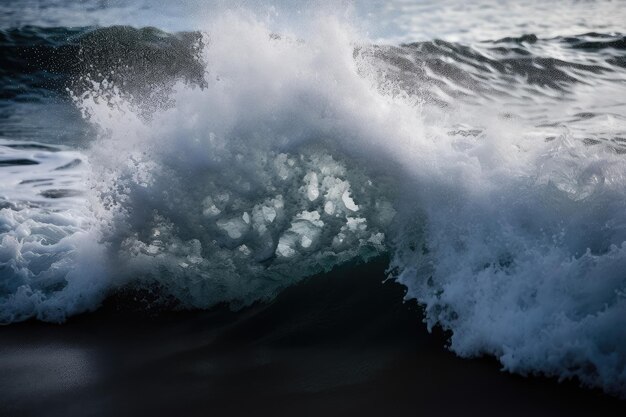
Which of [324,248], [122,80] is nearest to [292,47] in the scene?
[324,248]

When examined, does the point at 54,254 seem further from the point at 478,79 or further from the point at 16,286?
the point at 478,79

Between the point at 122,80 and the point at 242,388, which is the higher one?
the point at 122,80

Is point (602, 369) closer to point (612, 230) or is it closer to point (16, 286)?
point (612, 230)

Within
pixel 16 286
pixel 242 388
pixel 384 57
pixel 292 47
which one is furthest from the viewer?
pixel 384 57

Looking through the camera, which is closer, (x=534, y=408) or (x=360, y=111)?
(x=534, y=408)

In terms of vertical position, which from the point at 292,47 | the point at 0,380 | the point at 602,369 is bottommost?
the point at 0,380

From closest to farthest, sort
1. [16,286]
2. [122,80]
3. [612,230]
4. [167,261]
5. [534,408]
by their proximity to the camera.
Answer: [534,408], [612,230], [167,261], [16,286], [122,80]

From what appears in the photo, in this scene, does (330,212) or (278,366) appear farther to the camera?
(330,212)
